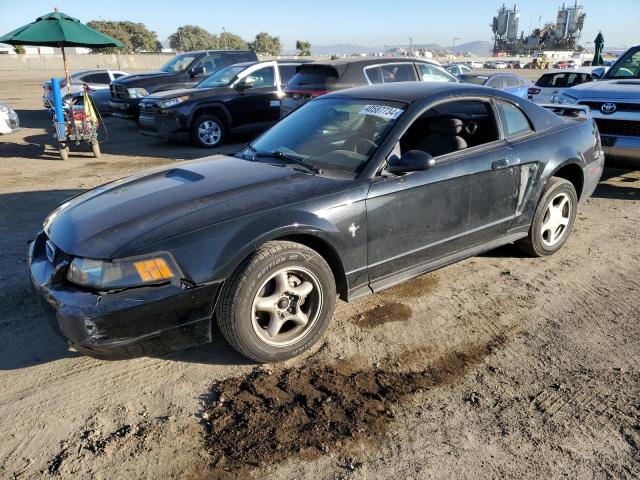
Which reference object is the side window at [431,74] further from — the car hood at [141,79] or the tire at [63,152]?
the car hood at [141,79]

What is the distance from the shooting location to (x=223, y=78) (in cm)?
1140

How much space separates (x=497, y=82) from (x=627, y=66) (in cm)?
426

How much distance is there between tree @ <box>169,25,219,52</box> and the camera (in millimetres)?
111000

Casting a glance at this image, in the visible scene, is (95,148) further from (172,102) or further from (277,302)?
(277,302)

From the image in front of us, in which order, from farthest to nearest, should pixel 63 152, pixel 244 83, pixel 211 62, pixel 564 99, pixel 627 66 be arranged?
pixel 211 62, pixel 244 83, pixel 63 152, pixel 627 66, pixel 564 99

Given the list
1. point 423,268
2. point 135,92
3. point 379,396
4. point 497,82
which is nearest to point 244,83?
point 135,92

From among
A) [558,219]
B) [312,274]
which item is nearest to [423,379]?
[312,274]

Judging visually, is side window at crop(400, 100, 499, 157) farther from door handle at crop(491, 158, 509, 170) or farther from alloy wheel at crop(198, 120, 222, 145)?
alloy wheel at crop(198, 120, 222, 145)

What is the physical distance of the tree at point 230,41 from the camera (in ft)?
354

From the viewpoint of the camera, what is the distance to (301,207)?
308 centimetres

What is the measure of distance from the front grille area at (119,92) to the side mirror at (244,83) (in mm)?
4231

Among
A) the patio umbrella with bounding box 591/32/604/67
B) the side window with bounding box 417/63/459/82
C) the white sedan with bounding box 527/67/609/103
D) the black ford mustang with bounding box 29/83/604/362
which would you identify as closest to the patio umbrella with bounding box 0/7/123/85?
the side window with bounding box 417/63/459/82

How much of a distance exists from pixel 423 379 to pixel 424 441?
1.69 feet

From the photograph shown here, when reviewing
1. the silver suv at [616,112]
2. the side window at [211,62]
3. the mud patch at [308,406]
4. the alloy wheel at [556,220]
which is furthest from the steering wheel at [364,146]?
the side window at [211,62]
